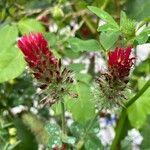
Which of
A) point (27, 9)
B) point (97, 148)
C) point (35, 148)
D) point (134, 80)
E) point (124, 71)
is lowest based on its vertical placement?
point (134, 80)

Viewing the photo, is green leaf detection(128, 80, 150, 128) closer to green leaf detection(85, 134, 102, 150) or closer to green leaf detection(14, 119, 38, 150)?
green leaf detection(85, 134, 102, 150)

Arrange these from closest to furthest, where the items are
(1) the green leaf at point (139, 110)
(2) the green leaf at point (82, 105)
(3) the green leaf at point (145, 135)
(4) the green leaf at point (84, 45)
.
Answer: (4) the green leaf at point (84, 45), (2) the green leaf at point (82, 105), (1) the green leaf at point (139, 110), (3) the green leaf at point (145, 135)

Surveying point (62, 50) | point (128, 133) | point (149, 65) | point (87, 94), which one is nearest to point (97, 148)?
point (87, 94)

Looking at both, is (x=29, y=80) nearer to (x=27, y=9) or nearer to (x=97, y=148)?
(x=27, y=9)

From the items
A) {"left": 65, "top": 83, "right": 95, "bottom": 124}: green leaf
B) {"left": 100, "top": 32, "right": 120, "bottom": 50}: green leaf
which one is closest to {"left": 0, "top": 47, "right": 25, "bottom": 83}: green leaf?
{"left": 65, "top": 83, "right": 95, "bottom": 124}: green leaf

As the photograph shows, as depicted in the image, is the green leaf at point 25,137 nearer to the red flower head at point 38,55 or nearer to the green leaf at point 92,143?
the green leaf at point 92,143

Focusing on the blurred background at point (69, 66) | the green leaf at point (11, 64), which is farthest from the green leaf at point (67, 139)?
the green leaf at point (11, 64)
